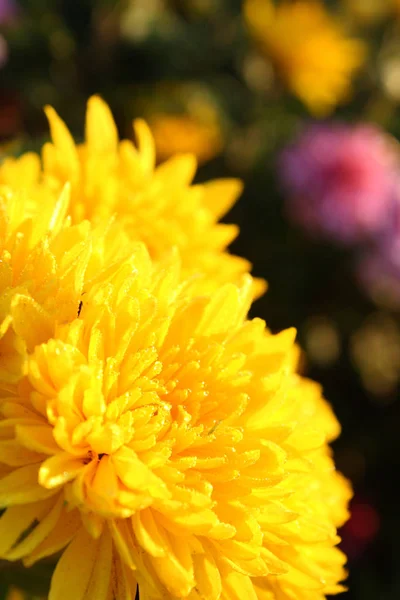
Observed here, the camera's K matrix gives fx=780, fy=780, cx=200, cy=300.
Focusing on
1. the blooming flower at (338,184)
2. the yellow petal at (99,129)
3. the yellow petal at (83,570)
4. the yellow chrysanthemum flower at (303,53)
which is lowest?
the yellow petal at (83,570)

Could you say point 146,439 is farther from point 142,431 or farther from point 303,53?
point 303,53

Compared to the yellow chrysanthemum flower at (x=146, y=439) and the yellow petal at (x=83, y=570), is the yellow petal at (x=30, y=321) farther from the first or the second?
the yellow petal at (x=83, y=570)

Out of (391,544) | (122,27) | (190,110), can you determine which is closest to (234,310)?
(391,544)

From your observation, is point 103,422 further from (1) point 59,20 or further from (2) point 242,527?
(1) point 59,20

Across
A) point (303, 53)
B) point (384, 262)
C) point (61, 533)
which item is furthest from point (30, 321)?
point (303, 53)

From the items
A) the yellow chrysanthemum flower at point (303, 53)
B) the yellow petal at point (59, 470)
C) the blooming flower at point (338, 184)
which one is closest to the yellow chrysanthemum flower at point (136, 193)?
the yellow petal at point (59, 470)

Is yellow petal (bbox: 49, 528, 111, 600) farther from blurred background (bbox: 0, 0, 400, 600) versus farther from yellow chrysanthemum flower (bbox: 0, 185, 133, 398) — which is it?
blurred background (bbox: 0, 0, 400, 600)
